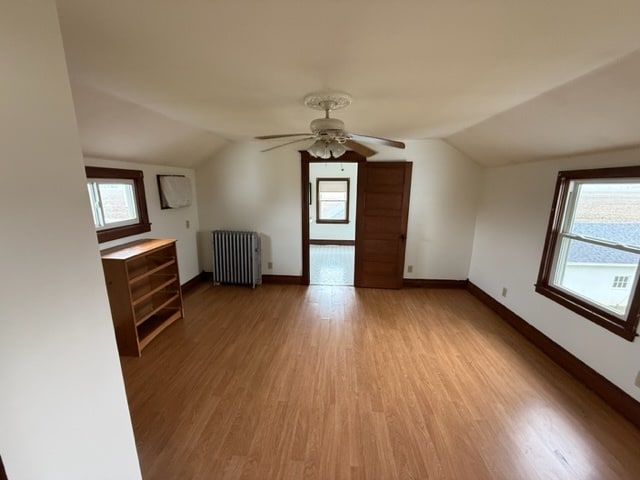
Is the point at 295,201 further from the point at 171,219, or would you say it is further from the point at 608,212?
the point at 608,212

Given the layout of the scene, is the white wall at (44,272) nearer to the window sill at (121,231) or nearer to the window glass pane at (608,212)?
the window sill at (121,231)

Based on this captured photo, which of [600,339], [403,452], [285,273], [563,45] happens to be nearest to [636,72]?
[563,45]

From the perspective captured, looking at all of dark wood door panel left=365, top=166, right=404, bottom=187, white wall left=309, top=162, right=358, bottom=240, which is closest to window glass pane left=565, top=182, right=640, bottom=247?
dark wood door panel left=365, top=166, right=404, bottom=187

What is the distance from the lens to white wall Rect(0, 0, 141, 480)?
66cm

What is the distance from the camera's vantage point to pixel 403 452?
1640 mm

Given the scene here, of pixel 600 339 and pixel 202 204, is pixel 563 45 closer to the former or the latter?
pixel 600 339

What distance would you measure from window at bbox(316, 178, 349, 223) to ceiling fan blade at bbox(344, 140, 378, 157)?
3.06 metres

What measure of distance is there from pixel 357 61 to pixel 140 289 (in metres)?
2.95

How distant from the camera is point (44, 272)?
0.75 metres

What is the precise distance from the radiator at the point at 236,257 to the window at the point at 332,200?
3081mm

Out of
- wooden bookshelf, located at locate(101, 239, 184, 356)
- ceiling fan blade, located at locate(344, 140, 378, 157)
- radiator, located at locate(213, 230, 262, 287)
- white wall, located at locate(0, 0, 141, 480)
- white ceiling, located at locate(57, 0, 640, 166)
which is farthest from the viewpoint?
radiator, located at locate(213, 230, 262, 287)

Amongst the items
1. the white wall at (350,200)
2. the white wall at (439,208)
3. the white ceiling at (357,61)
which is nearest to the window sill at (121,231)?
the white ceiling at (357,61)

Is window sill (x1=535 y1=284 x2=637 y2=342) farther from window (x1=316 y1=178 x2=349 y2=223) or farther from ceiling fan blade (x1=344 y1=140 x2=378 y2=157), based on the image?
window (x1=316 y1=178 x2=349 y2=223)

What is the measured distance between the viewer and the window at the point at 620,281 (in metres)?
2.01
